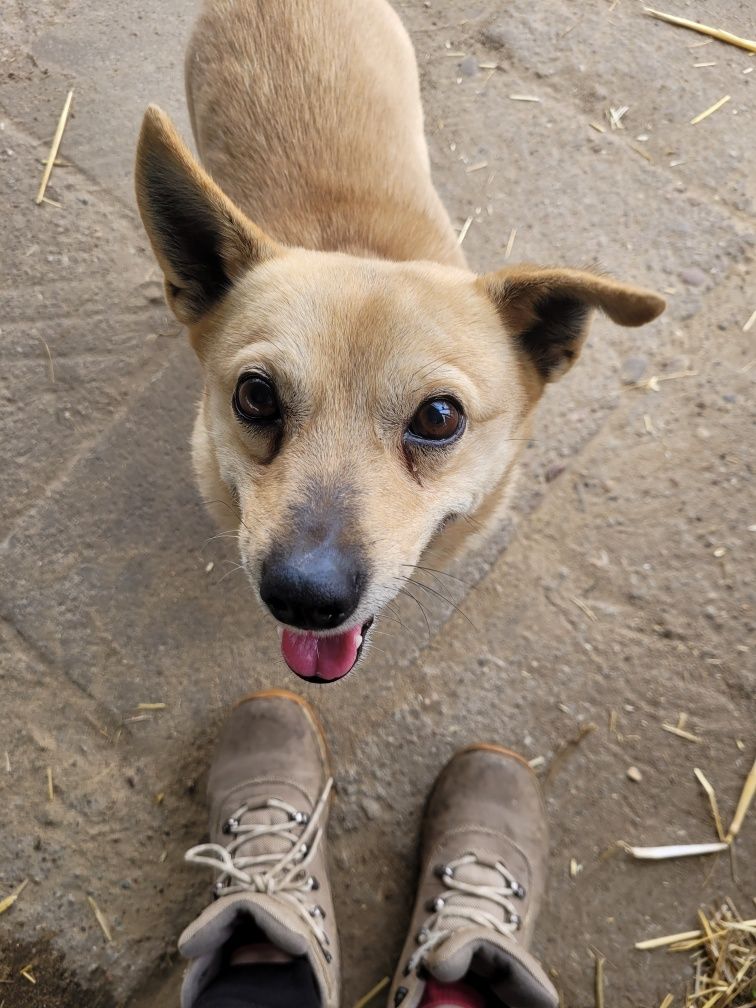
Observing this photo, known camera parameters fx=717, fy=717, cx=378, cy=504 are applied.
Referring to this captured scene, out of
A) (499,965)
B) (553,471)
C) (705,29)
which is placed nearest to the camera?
(499,965)

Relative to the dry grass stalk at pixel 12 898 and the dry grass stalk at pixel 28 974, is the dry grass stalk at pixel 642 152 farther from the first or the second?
the dry grass stalk at pixel 28 974

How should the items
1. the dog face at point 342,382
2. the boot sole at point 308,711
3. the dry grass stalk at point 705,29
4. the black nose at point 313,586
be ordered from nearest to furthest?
the black nose at point 313,586
the dog face at point 342,382
the boot sole at point 308,711
the dry grass stalk at point 705,29

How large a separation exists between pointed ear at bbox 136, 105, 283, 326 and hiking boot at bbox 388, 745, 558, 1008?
6.00ft

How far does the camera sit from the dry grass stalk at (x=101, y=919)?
2.39 m

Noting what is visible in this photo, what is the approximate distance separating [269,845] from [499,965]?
82cm

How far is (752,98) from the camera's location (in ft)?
12.0

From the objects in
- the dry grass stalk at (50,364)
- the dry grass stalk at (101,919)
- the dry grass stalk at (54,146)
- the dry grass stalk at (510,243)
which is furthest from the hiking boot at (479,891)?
the dry grass stalk at (54,146)

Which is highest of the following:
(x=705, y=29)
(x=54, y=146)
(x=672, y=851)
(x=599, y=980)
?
(x=705, y=29)

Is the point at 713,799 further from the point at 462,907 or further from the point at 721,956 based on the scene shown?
the point at 462,907

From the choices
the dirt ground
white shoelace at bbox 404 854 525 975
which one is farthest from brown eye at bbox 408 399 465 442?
white shoelace at bbox 404 854 525 975

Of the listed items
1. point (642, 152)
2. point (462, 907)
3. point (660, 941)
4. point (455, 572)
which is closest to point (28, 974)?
point (462, 907)

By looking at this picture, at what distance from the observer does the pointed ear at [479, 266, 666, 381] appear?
176 centimetres

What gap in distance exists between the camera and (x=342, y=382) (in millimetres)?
1846

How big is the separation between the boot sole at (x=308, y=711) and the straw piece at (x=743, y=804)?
1.43 m
